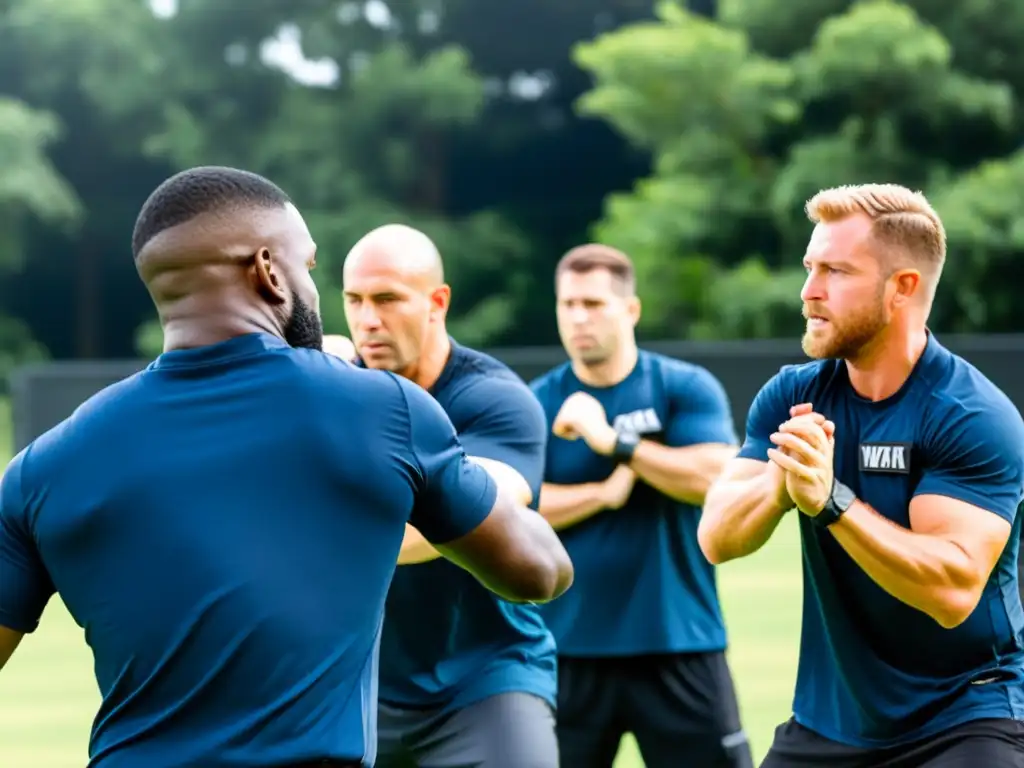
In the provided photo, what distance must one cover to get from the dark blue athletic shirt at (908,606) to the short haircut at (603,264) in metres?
2.89

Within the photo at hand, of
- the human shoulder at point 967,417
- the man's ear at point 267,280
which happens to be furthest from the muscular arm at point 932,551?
the man's ear at point 267,280

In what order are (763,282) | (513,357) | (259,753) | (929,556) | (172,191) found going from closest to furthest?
(259,753) < (172,191) < (929,556) < (513,357) < (763,282)

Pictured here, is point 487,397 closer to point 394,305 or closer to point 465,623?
point 394,305

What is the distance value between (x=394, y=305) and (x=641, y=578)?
163cm

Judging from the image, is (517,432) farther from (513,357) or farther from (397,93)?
(397,93)

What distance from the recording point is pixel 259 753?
268 cm

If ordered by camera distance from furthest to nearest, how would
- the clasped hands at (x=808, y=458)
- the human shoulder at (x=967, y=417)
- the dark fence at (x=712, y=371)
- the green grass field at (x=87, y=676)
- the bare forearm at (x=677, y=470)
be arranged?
the dark fence at (x=712, y=371)
the green grass field at (x=87, y=676)
the bare forearm at (x=677, y=470)
the human shoulder at (x=967, y=417)
the clasped hands at (x=808, y=458)

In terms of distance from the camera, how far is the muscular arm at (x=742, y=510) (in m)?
4.05

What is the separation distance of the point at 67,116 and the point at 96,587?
42244mm

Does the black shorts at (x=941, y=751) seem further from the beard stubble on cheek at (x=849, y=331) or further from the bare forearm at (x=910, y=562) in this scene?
the beard stubble on cheek at (x=849, y=331)

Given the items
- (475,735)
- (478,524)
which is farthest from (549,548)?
(475,735)

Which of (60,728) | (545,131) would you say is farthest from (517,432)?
(545,131)

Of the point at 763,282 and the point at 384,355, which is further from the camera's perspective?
the point at 763,282

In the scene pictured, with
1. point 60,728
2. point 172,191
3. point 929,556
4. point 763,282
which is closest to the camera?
point 172,191
